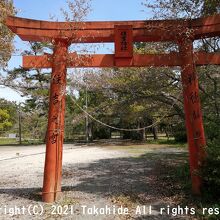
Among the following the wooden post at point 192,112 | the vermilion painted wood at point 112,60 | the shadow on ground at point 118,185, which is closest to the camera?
the wooden post at point 192,112

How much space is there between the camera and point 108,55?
25.6ft

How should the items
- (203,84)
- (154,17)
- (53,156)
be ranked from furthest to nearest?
(203,84)
(154,17)
(53,156)

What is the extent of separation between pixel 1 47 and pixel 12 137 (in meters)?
38.9

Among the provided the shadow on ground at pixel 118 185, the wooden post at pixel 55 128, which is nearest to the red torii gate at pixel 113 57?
the wooden post at pixel 55 128

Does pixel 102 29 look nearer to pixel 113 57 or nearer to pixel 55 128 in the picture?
pixel 113 57

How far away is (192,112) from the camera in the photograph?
7523mm

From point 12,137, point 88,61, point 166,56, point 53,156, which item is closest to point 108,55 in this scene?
point 88,61

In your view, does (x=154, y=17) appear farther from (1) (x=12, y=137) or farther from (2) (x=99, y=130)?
(1) (x=12, y=137)

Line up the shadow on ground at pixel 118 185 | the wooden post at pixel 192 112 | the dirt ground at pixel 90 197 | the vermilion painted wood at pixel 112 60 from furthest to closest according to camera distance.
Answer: the shadow on ground at pixel 118 185, the vermilion painted wood at pixel 112 60, the wooden post at pixel 192 112, the dirt ground at pixel 90 197

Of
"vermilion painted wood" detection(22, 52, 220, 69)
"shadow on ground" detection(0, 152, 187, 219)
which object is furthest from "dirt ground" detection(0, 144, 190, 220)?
"vermilion painted wood" detection(22, 52, 220, 69)

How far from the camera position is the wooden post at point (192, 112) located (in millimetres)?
7445

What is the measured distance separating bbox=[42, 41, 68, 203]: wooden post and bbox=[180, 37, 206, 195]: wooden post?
280cm

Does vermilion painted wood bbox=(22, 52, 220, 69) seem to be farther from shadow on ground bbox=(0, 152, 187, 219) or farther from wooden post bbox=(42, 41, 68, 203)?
shadow on ground bbox=(0, 152, 187, 219)

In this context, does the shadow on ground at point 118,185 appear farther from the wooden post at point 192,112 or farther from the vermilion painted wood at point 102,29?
the vermilion painted wood at point 102,29
